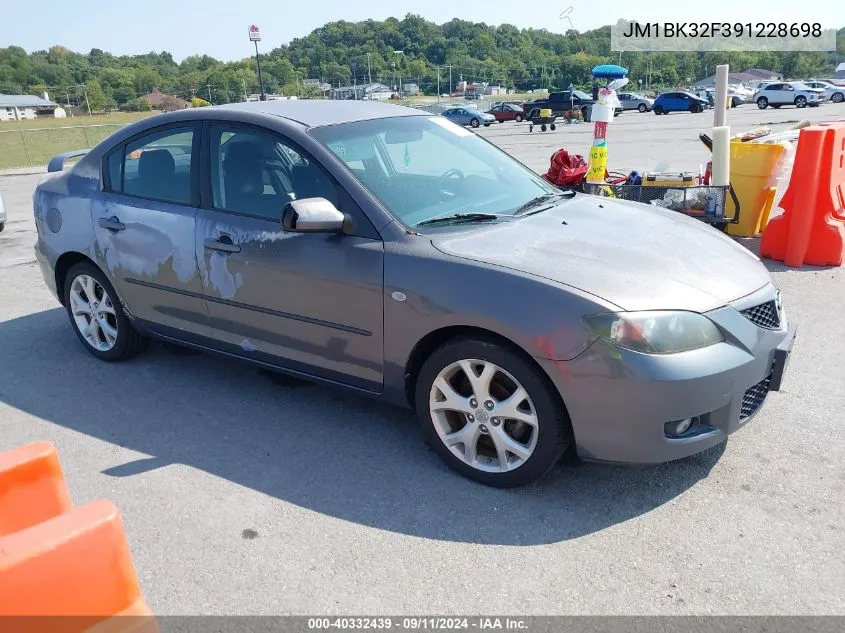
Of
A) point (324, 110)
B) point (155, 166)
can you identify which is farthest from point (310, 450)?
point (155, 166)

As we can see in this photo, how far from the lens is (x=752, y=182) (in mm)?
7629

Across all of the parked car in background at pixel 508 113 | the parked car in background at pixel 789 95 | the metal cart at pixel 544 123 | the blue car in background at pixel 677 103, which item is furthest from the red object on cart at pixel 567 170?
the parked car in background at pixel 789 95

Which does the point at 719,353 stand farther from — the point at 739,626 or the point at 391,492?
the point at 391,492

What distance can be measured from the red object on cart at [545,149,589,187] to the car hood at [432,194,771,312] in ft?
13.7

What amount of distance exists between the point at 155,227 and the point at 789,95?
47335 millimetres

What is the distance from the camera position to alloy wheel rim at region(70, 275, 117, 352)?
4.79 meters

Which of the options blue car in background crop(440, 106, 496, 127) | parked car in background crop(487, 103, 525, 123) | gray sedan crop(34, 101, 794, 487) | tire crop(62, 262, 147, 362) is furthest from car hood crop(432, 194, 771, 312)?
parked car in background crop(487, 103, 525, 123)

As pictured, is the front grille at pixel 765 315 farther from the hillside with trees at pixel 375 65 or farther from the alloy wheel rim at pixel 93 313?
the hillside with trees at pixel 375 65

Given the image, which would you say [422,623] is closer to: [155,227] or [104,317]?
[155,227]

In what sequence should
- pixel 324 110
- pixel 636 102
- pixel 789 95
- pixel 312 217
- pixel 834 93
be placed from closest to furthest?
pixel 312 217 < pixel 324 110 < pixel 789 95 < pixel 834 93 < pixel 636 102

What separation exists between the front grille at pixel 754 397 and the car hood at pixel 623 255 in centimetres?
41

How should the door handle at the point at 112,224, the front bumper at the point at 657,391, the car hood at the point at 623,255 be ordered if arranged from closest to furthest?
the front bumper at the point at 657,391
the car hood at the point at 623,255
the door handle at the point at 112,224

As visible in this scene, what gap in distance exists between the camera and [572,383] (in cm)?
288

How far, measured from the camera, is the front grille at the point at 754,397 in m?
3.09
